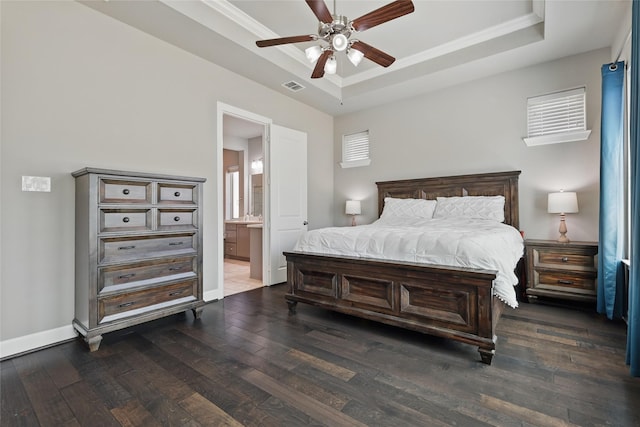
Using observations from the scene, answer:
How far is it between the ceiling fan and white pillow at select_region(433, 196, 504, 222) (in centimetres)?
208

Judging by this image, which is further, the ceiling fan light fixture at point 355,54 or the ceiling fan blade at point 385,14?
the ceiling fan light fixture at point 355,54

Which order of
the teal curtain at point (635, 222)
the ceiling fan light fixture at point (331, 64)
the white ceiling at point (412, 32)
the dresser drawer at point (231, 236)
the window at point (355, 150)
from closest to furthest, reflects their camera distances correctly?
the teal curtain at point (635, 222)
the white ceiling at point (412, 32)
the ceiling fan light fixture at point (331, 64)
the window at point (355, 150)
the dresser drawer at point (231, 236)

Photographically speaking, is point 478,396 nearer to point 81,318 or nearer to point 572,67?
point 81,318

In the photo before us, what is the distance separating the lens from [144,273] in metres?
2.66

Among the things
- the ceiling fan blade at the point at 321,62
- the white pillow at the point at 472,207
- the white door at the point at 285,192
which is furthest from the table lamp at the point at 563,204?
the white door at the point at 285,192

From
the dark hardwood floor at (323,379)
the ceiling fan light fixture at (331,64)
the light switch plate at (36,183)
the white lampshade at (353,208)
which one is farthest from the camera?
the white lampshade at (353,208)

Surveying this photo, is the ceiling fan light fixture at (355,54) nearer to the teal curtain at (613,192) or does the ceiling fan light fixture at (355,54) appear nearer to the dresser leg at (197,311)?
the teal curtain at (613,192)

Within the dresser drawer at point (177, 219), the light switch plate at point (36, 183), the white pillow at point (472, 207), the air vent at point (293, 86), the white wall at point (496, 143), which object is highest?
the air vent at point (293, 86)

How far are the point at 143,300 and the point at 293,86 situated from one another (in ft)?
11.0

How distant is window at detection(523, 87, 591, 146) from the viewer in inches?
142

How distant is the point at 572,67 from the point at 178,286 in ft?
16.6

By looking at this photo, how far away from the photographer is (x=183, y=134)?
3459mm

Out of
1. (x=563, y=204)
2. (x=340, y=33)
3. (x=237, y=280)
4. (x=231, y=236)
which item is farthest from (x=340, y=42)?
(x=231, y=236)

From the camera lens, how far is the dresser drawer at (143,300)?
95.2 inches
